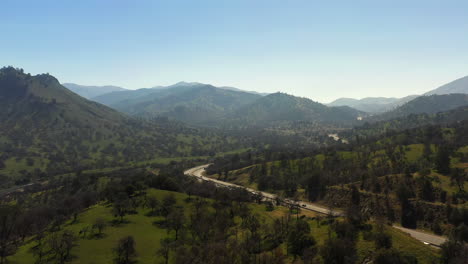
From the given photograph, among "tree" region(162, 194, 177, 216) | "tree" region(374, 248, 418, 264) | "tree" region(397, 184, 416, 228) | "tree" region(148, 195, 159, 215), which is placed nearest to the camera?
"tree" region(374, 248, 418, 264)

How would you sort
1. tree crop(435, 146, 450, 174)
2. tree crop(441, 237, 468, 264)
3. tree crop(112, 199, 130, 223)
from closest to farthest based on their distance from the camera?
tree crop(441, 237, 468, 264)
tree crop(112, 199, 130, 223)
tree crop(435, 146, 450, 174)

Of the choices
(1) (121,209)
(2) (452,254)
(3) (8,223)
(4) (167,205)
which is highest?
(2) (452,254)

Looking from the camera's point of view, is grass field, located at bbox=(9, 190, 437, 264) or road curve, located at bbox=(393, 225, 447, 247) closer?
grass field, located at bbox=(9, 190, 437, 264)

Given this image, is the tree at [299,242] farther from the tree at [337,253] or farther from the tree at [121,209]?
the tree at [121,209]

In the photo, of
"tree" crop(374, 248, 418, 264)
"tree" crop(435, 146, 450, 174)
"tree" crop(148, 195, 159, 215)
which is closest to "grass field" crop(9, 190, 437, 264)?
"tree" crop(148, 195, 159, 215)

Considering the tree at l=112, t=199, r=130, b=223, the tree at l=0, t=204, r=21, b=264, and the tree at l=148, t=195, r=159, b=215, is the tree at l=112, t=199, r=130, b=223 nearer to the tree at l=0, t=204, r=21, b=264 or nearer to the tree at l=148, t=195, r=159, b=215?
the tree at l=148, t=195, r=159, b=215

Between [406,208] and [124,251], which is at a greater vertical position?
[124,251]

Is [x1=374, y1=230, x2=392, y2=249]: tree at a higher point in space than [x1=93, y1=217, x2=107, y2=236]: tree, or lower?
higher

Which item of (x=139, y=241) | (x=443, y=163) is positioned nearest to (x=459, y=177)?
(x=443, y=163)

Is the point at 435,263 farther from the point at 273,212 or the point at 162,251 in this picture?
the point at 273,212

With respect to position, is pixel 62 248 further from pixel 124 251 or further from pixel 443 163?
pixel 443 163

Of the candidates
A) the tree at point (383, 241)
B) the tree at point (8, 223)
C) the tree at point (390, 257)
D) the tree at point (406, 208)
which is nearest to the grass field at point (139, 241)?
the tree at point (383, 241)

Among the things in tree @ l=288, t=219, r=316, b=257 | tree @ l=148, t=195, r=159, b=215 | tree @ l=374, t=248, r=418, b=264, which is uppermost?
tree @ l=374, t=248, r=418, b=264
